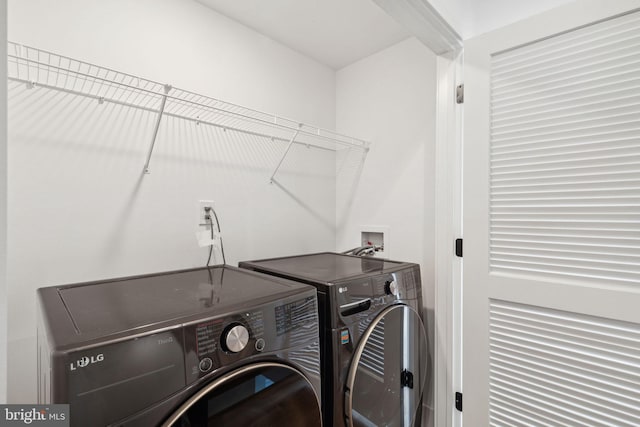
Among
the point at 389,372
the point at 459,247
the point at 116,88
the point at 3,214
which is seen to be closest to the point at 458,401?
the point at 389,372

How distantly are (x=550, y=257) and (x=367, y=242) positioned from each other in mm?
1128

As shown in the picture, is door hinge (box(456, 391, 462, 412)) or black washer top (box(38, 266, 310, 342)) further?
door hinge (box(456, 391, 462, 412))

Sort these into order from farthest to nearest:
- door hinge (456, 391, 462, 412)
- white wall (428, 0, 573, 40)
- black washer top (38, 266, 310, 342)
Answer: door hinge (456, 391, 462, 412), white wall (428, 0, 573, 40), black washer top (38, 266, 310, 342)

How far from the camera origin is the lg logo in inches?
23.1

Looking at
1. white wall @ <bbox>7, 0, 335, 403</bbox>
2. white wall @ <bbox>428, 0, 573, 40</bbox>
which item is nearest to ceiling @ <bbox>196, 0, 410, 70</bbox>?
white wall @ <bbox>7, 0, 335, 403</bbox>

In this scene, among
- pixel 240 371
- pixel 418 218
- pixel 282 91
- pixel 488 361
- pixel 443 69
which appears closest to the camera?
pixel 240 371

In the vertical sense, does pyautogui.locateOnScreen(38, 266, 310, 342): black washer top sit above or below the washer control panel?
above

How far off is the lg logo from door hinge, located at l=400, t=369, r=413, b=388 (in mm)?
1249

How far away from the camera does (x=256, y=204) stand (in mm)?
1872

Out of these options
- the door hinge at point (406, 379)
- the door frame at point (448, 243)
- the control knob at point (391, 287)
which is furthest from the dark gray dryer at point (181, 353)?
the door frame at point (448, 243)

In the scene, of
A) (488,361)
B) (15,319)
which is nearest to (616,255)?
(488,361)

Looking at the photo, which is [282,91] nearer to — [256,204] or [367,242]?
[256,204]

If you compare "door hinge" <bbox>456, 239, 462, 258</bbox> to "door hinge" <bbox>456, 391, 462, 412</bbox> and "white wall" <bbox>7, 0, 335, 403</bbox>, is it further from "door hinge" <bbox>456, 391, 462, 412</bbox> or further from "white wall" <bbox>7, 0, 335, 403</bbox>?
"white wall" <bbox>7, 0, 335, 403</bbox>

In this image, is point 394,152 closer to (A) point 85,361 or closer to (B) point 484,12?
(B) point 484,12
